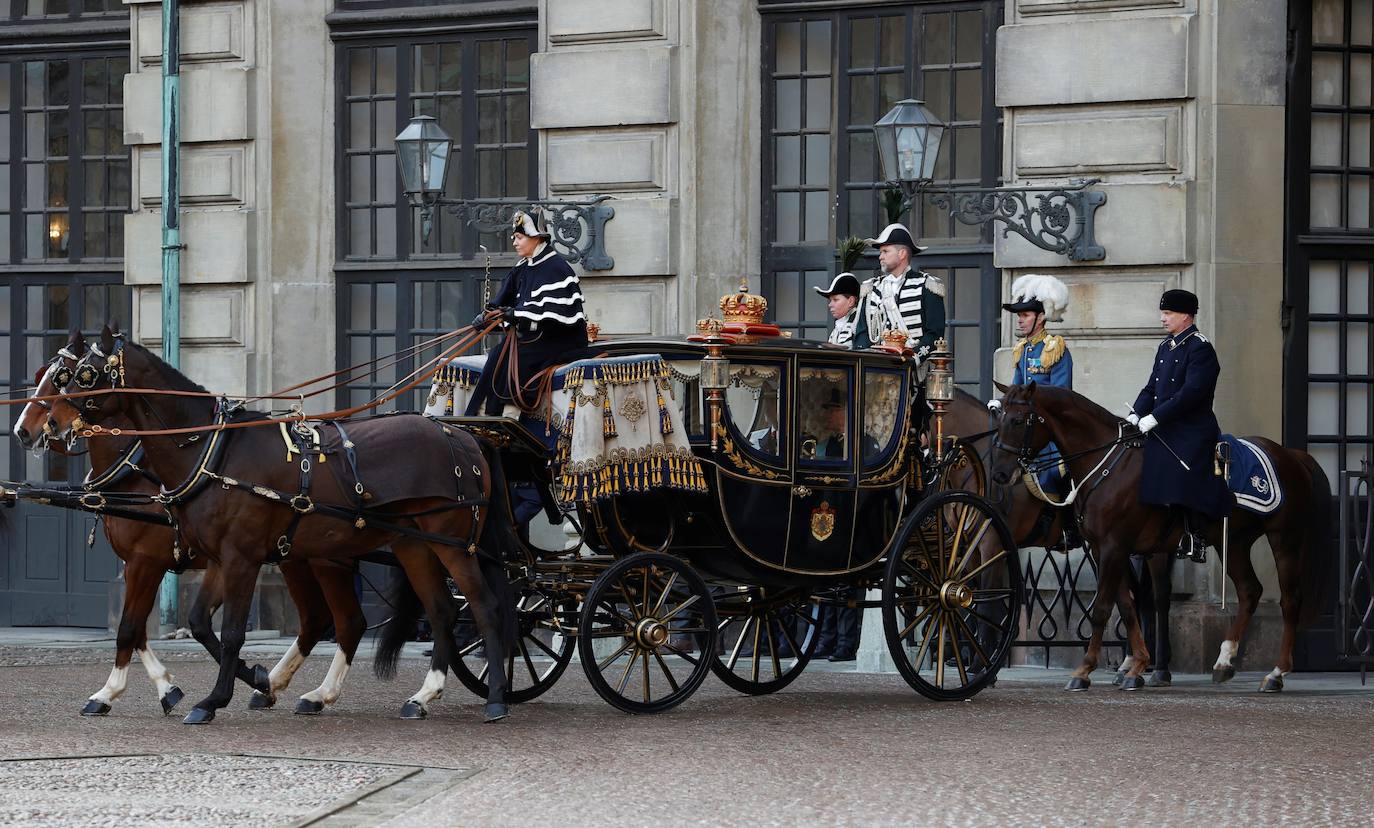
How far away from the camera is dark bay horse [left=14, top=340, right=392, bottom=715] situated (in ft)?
33.9

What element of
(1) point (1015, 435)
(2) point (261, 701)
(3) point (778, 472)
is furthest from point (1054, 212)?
(2) point (261, 701)

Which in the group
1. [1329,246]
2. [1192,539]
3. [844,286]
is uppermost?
[1329,246]

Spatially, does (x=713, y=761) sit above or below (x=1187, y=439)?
below

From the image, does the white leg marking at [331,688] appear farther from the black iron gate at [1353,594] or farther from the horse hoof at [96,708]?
the black iron gate at [1353,594]

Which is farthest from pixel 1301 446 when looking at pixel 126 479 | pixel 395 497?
pixel 126 479

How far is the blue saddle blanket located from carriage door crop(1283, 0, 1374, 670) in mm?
1545

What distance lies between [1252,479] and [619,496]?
419 cm

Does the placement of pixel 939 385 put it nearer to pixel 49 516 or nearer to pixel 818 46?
pixel 818 46

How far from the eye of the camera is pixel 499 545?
1080 cm

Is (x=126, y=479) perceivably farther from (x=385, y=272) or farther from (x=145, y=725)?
(x=385, y=272)

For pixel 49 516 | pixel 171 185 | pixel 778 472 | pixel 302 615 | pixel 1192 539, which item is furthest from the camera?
pixel 49 516

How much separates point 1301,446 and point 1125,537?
98.3 inches

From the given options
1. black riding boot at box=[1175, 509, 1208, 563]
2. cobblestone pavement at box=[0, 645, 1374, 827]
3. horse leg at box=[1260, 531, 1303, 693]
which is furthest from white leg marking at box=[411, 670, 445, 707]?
horse leg at box=[1260, 531, 1303, 693]

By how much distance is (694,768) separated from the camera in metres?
8.73
